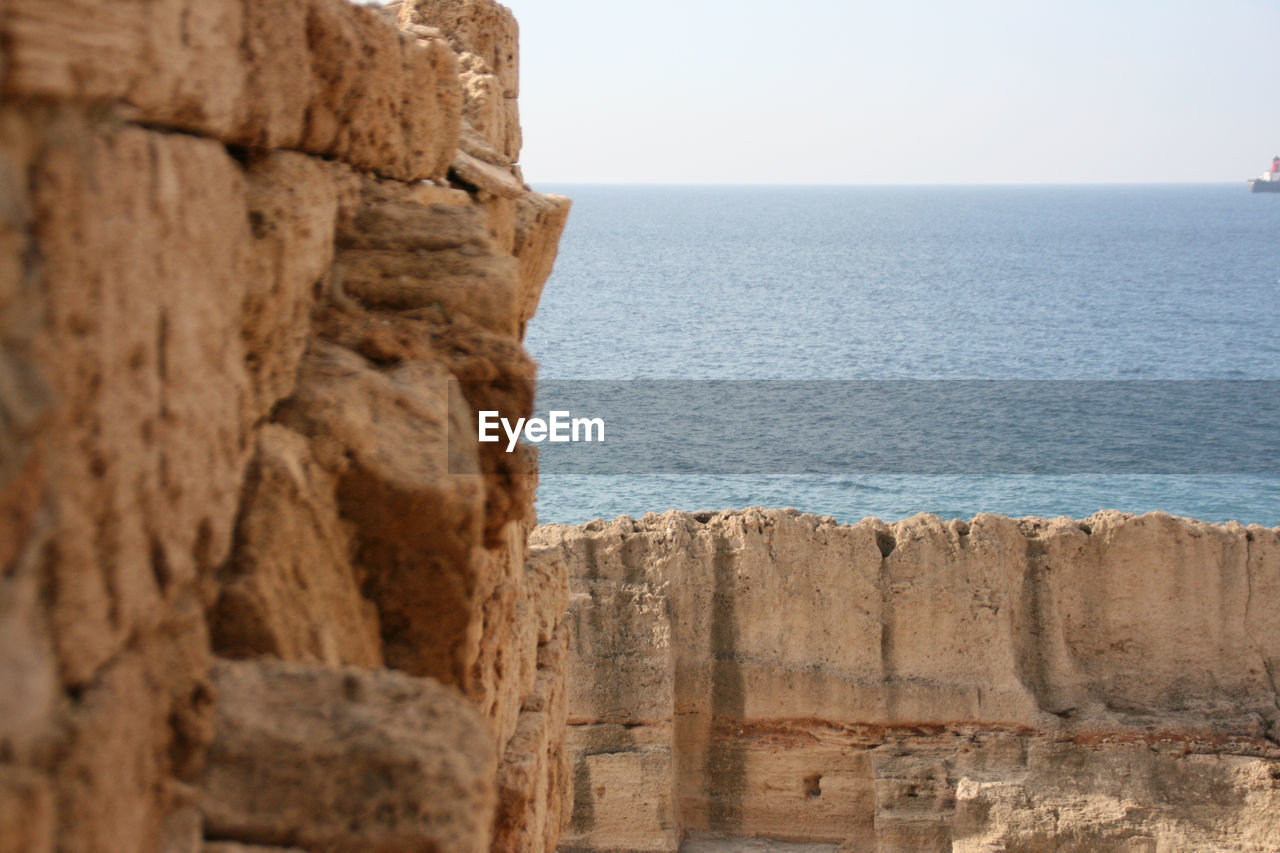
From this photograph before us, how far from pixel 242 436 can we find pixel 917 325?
2466 inches

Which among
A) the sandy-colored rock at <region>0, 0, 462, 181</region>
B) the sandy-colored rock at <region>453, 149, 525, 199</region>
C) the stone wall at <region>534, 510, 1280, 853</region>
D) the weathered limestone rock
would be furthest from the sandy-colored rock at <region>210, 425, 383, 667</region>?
the stone wall at <region>534, 510, 1280, 853</region>

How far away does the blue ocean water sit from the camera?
32688mm

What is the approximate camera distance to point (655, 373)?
49375 mm

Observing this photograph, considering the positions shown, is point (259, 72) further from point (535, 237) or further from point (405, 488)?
point (535, 237)

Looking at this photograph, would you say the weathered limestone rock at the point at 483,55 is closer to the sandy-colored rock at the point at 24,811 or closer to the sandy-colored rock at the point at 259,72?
the sandy-colored rock at the point at 259,72

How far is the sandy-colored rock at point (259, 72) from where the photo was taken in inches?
91.5

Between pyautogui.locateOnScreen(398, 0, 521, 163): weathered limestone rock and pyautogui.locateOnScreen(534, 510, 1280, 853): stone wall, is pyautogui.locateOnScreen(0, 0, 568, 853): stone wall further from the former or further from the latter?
pyautogui.locateOnScreen(534, 510, 1280, 853): stone wall

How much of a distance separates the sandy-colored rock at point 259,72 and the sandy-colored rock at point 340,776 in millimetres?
1284

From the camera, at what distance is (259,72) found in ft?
11.2

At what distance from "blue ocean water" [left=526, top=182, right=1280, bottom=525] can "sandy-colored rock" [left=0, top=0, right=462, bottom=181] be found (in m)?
25.0

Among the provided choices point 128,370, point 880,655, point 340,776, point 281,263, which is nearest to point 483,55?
point 281,263

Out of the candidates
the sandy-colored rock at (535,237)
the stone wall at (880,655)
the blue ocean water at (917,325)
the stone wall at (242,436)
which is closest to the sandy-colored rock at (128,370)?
the stone wall at (242,436)

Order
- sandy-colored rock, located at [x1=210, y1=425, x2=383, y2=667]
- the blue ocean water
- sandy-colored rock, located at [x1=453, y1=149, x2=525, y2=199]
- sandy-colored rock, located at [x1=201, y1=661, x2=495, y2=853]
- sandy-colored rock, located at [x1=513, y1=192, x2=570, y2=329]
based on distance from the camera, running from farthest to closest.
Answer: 1. the blue ocean water
2. sandy-colored rock, located at [x1=513, y1=192, x2=570, y2=329]
3. sandy-colored rock, located at [x1=453, y1=149, x2=525, y2=199]
4. sandy-colored rock, located at [x1=210, y1=425, x2=383, y2=667]
5. sandy-colored rock, located at [x1=201, y1=661, x2=495, y2=853]

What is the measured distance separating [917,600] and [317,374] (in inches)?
475
